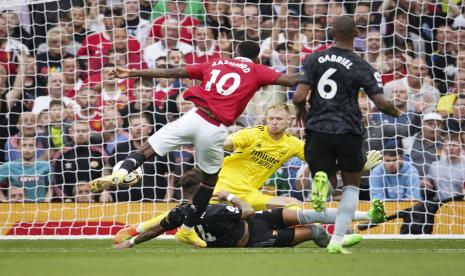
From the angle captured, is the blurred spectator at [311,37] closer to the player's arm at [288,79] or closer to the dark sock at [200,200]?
the player's arm at [288,79]

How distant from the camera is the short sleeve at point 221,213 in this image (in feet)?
33.3

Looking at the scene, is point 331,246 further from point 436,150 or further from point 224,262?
point 436,150

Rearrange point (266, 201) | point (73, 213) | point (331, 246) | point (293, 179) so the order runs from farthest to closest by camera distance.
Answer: point (293, 179) → point (73, 213) → point (266, 201) → point (331, 246)

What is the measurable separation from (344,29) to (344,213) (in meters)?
1.66

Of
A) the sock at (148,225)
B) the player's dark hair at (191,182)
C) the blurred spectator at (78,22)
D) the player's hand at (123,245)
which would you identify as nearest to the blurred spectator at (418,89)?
the blurred spectator at (78,22)

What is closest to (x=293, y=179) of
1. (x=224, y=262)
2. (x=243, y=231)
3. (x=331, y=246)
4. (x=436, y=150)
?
(x=436, y=150)

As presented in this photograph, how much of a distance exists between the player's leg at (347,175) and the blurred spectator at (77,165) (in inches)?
259

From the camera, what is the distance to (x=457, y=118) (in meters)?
14.9

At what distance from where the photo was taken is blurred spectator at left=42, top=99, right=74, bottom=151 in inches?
590

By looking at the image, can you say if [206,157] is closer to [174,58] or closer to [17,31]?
[174,58]

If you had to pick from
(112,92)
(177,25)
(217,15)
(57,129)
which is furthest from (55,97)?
(217,15)

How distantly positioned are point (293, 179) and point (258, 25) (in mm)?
2704

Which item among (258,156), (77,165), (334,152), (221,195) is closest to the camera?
(334,152)

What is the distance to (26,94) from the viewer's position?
1538 cm
